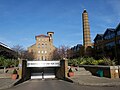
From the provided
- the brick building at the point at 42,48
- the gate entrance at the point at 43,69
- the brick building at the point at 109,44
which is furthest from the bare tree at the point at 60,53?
the gate entrance at the point at 43,69

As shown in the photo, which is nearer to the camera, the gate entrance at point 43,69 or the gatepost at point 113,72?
the gatepost at point 113,72

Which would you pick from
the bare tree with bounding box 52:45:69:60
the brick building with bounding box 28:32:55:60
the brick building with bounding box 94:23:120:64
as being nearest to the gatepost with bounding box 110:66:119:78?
the brick building with bounding box 94:23:120:64

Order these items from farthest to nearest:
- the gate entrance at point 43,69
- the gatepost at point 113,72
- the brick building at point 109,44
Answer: the brick building at point 109,44
the gate entrance at point 43,69
the gatepost at point 113,72

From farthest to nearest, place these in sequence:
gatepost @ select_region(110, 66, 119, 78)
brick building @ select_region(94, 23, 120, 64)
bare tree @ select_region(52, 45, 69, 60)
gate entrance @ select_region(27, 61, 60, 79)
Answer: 1. bare tree @ select_region(52, 45, 69, 60)
2. brick building @ select_region(94, 23, 120, 64)
3. gate entrance @ select_region(27, 61, 60, 79)
4. gatepost @ select_region(110, 66, 119, 78)

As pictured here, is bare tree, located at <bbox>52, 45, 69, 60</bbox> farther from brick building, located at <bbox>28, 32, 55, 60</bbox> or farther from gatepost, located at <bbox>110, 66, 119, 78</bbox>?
gatepost, located at <bbox>110, 66, 119, 78</bbox>

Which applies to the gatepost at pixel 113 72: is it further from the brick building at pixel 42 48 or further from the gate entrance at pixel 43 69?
the brick building at pixel 42 48

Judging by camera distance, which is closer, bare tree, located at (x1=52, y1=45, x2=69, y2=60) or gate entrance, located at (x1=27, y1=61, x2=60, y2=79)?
gate entrance, located at (x1=27, y1=61, x2=60, y2=79)

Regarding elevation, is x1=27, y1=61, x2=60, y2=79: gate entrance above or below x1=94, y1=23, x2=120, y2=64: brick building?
below

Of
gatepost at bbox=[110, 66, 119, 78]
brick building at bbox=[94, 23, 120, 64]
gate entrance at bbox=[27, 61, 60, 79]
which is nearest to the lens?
gatepost at bbox=[110, 66, 119, 78]

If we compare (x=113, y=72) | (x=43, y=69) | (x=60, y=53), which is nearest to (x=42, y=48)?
(x=60, y=53)

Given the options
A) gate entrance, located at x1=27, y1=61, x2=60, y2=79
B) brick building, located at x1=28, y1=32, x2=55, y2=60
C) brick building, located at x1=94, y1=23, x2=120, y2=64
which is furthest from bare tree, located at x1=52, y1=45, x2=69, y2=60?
gate entrance, located at x1=27, y1=61, x2=60, y2=79

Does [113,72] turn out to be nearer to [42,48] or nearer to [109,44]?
[109,44]

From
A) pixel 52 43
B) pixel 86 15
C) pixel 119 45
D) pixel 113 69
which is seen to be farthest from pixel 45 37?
pixel 113 69

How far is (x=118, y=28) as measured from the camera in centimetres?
4669
